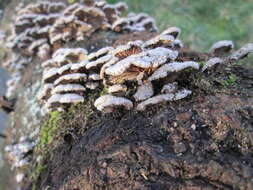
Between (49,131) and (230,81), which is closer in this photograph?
(230,81)

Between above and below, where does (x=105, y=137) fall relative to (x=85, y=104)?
above

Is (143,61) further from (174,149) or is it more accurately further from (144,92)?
(174,149)

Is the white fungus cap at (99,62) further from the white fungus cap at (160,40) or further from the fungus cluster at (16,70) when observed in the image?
the fungus cluster at (16,70)

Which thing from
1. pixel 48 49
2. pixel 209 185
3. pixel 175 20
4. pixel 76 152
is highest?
pixel 209 185

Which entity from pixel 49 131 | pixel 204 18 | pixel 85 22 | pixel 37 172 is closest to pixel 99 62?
pixel 49 131

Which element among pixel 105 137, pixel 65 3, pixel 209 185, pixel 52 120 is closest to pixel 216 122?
pixel 209 185

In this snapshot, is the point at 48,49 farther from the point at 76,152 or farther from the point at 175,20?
the point at 175,20

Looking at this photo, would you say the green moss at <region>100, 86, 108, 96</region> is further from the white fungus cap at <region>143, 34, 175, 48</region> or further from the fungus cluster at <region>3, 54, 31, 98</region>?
the fungus cluster at <region>3, 54, 31, 98</region>

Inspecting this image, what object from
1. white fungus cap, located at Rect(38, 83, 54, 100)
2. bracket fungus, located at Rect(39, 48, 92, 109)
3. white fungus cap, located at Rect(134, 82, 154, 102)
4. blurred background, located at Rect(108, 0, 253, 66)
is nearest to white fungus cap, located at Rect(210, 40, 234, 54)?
white fungus cap, located at Rect(134, 82, 154, 102)
